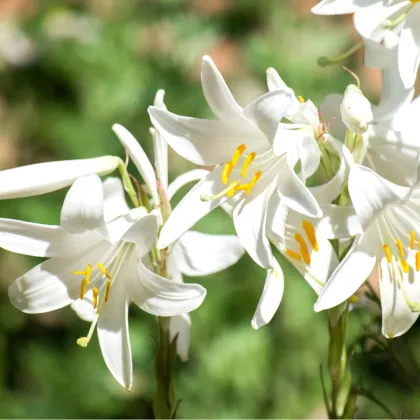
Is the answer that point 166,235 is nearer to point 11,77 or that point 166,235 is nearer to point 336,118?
point 336,118

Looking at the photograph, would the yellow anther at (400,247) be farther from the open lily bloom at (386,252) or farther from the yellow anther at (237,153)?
the yellow anther at (237,153)

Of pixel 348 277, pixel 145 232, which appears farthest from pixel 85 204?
pixel 348 277

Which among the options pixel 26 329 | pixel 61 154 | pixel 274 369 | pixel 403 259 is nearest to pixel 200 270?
pixel 403 259

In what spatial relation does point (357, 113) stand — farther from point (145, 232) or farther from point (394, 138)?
point (145, 232)

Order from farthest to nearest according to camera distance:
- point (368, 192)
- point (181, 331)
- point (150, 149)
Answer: point (150, 149) < point (181, 331) < point (368, 192)

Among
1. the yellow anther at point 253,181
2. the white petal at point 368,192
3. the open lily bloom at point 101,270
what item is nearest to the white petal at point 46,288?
the open lily bloom at point 101,270
